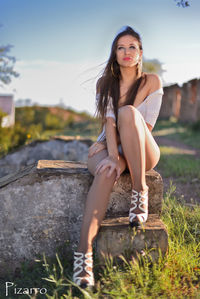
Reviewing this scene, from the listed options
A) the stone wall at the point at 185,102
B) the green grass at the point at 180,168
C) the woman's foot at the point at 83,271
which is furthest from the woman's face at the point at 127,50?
the stone wall at the point at 185,102

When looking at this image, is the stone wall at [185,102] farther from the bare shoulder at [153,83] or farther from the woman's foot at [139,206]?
the woman's foot at [139,206]

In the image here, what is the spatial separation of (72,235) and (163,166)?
3.24m

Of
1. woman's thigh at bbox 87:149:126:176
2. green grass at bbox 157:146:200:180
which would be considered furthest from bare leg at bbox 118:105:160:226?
green grass at bbox 157:146:200:180

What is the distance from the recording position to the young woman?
6.61ft

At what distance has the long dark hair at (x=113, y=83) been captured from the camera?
256cm

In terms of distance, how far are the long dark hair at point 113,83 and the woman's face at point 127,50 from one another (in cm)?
4

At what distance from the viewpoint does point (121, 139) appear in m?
2.17

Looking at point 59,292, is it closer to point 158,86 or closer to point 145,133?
point 145,133

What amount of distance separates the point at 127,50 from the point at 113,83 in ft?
0.93

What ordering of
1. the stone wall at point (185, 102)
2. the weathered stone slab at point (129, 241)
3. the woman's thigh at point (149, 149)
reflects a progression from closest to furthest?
the weathered stone slab at point (129, 241)
the woman's thigh at point (149, 149)
the stone wall at point (185, 102)

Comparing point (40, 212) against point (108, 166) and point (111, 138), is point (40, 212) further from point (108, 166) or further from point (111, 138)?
point (111, 138)

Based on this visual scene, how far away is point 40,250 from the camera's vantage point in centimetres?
237

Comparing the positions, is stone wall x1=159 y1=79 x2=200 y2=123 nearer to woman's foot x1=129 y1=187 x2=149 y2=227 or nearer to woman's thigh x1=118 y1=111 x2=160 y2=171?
woman's thigh x1=118 y1=111 x2=160 y2=171

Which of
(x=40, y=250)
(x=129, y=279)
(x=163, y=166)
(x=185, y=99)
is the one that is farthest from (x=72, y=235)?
(x=185, y=99)
